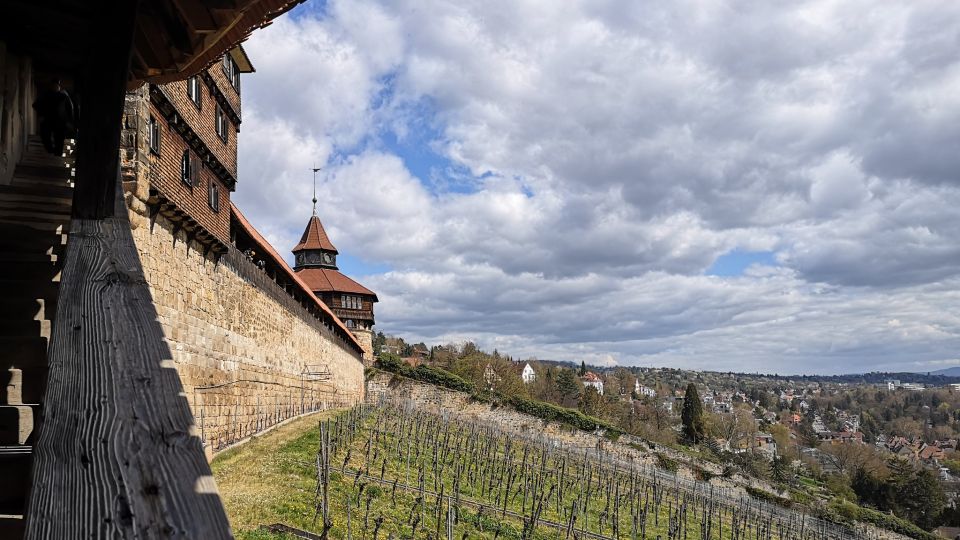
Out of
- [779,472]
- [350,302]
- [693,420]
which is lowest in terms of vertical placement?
[779,472]

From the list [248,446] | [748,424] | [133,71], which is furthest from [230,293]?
[748,424]

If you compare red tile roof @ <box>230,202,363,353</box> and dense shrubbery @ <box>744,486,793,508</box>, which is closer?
red tile roof @ <box>230,202,363,353</box>

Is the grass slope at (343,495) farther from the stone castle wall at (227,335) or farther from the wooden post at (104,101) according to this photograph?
the wooden post at (104,101)

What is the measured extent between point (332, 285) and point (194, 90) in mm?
31687

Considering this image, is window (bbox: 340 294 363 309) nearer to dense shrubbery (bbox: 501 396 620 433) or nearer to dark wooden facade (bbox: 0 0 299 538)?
dense shrubbery (bbox: 501 396 620 433)

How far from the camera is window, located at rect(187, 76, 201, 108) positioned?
44.2 ft

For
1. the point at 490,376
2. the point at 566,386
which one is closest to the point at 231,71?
the point at 490,376

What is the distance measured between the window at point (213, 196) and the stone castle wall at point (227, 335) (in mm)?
1295

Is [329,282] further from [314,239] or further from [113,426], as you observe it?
[113,426]

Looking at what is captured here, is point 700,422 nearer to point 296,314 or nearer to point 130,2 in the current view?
point 296,314

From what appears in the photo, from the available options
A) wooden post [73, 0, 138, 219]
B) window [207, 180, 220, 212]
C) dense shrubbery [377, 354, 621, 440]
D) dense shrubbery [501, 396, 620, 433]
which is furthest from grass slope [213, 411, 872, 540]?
dense shrubbery [501, 396, 620, 433]

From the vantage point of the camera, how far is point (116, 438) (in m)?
1.25

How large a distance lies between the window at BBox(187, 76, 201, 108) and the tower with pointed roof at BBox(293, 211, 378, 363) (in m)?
30.8

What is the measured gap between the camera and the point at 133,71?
380cm
